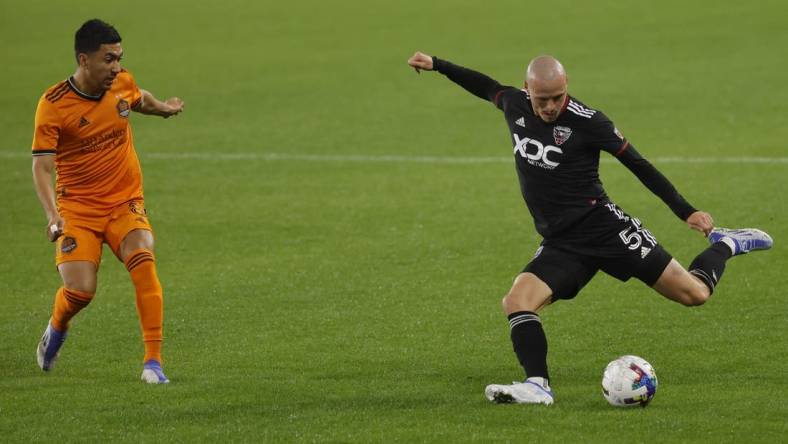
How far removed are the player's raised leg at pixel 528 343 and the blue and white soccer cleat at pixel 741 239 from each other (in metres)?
2.07

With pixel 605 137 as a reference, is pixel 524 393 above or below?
below

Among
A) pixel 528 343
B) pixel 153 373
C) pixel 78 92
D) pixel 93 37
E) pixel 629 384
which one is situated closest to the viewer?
pixel 629 384

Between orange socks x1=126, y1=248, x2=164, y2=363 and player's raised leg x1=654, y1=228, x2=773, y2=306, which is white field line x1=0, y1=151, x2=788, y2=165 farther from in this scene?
orange socks x1=126, y1=248, x2=164, y2=363

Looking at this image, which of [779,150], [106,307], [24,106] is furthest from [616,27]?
[106,307]

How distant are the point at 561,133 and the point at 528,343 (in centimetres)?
149

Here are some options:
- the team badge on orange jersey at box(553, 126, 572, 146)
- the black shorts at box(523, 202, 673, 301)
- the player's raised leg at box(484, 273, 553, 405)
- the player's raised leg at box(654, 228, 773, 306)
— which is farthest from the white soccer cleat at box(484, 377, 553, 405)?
the team badge on orange jersey at box(553, 126, 572, 146)

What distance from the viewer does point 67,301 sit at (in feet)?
33.9

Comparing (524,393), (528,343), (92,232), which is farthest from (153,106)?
(524,393)

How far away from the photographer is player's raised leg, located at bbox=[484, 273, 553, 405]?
9.12m

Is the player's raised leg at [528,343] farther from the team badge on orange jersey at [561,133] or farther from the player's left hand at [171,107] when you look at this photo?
the player's left hand at [171,107]

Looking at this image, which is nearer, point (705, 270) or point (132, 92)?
point (705, 270)

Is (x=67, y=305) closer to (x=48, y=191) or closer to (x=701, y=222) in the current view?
(x=48, y=191)

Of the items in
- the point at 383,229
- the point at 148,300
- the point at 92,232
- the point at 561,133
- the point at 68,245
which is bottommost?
Answer: the point at 383,229

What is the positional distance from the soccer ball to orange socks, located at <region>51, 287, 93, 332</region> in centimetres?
398
